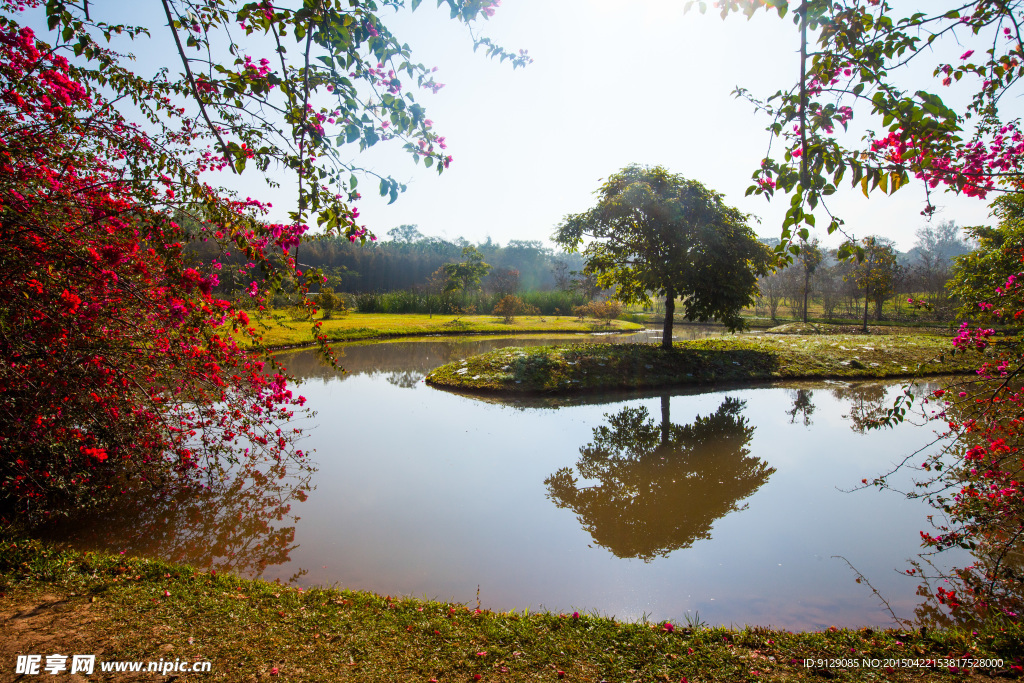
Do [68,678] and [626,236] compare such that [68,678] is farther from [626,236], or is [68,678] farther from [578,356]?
[626,236]

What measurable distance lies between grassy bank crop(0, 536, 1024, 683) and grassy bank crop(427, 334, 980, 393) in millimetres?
7582

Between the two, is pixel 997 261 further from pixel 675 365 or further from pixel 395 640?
pixel 395 640

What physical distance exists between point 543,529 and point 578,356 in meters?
8.08

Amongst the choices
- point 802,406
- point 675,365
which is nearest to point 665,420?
point 802,406

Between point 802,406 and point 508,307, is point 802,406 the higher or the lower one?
the lower one

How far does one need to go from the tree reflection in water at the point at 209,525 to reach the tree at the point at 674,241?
10967mm

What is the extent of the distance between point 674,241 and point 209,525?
40.8 ft

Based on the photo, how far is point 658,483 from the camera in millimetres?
5711

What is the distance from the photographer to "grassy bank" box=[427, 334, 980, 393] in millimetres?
11180

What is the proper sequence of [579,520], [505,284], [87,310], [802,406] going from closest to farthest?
[87,310], [579,520], [802,406], [505,284]

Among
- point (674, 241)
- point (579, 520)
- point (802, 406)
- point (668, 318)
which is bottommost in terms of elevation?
point (579, 520)

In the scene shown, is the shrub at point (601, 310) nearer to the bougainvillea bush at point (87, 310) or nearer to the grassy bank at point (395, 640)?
the bougainvillea bush at point (87, 310)

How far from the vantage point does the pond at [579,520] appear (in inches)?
145

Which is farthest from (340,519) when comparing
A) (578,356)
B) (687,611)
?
(578,356)
